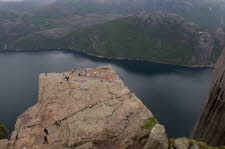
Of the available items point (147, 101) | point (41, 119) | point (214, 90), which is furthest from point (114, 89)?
point (147, 101)

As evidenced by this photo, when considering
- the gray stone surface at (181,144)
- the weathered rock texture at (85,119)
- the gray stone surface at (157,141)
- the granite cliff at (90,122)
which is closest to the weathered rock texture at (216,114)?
the granite cliff at (90,122)

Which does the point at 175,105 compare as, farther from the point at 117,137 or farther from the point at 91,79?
the point at 117,137

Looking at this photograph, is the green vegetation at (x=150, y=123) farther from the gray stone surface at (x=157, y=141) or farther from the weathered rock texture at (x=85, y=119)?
the gray stone surface at (x=157, y=141)

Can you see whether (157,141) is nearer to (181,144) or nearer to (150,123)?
(181,144)

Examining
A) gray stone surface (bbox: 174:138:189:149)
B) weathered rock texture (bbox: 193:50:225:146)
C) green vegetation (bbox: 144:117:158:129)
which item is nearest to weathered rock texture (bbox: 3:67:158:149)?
green vegetation (bbox: 144:117:158:129)

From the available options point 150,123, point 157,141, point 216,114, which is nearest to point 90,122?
point 150,123
